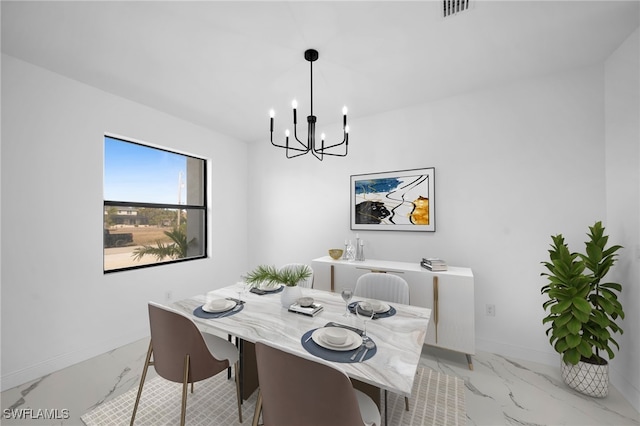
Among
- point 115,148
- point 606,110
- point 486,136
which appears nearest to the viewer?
point 606,110

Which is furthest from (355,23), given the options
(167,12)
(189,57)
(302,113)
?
(302,113)

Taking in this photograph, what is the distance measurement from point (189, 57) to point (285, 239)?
8.19 ft

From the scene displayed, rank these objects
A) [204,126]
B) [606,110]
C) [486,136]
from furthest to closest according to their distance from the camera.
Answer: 1. [204,126]
2. [486,136]
3. [606,110]

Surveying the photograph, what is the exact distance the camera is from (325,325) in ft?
5.15

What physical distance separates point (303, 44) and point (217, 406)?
2.67 metres

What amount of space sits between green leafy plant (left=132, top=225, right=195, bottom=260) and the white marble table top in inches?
60.7

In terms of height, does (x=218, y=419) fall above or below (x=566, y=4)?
below

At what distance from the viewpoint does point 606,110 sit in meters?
2.19

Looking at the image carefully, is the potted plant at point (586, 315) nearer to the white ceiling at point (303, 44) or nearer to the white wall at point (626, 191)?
the white wall at point (626, 191)

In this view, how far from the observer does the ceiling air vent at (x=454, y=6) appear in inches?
63.3

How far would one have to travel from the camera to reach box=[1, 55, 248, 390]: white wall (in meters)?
2.12

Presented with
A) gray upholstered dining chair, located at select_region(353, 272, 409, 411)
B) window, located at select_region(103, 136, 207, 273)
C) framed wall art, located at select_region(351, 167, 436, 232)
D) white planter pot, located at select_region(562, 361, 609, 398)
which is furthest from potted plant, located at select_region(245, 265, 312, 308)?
white planter pot, located at select_region(562, 361, 609, 398)

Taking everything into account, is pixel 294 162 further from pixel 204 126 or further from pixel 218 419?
pixel 218 419
